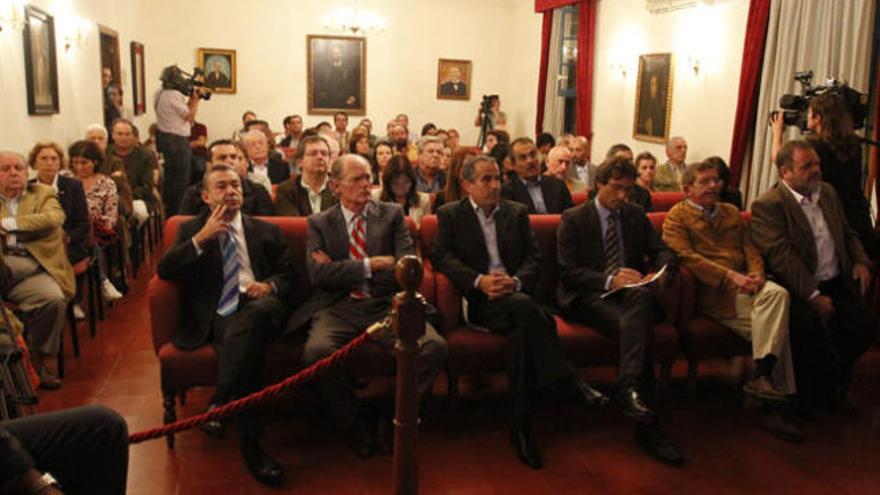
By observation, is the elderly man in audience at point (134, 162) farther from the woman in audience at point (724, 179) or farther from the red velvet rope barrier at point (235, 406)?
the woman in audience at point (724, 179)

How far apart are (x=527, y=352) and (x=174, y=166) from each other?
6514mm

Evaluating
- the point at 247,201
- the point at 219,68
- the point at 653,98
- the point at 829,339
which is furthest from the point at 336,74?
the point at 829,339

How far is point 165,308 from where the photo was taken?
11.6 ft

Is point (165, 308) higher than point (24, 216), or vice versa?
point (24, 216)

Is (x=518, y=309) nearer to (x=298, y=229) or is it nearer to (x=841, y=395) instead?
(x=298, y=229)

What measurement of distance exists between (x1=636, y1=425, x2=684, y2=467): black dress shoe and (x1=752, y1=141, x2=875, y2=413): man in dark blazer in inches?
41.0

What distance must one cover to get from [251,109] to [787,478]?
37.7 ft

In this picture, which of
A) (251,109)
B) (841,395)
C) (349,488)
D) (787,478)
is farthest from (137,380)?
(251,109)

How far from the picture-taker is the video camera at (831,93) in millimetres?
4559

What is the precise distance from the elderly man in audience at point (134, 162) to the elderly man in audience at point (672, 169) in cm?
501

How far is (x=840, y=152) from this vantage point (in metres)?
4.46

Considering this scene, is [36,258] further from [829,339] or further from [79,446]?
[829,339]

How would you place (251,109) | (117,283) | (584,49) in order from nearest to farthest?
(117,283)
(584,49)
(251,109)

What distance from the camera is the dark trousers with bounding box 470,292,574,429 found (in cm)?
353
